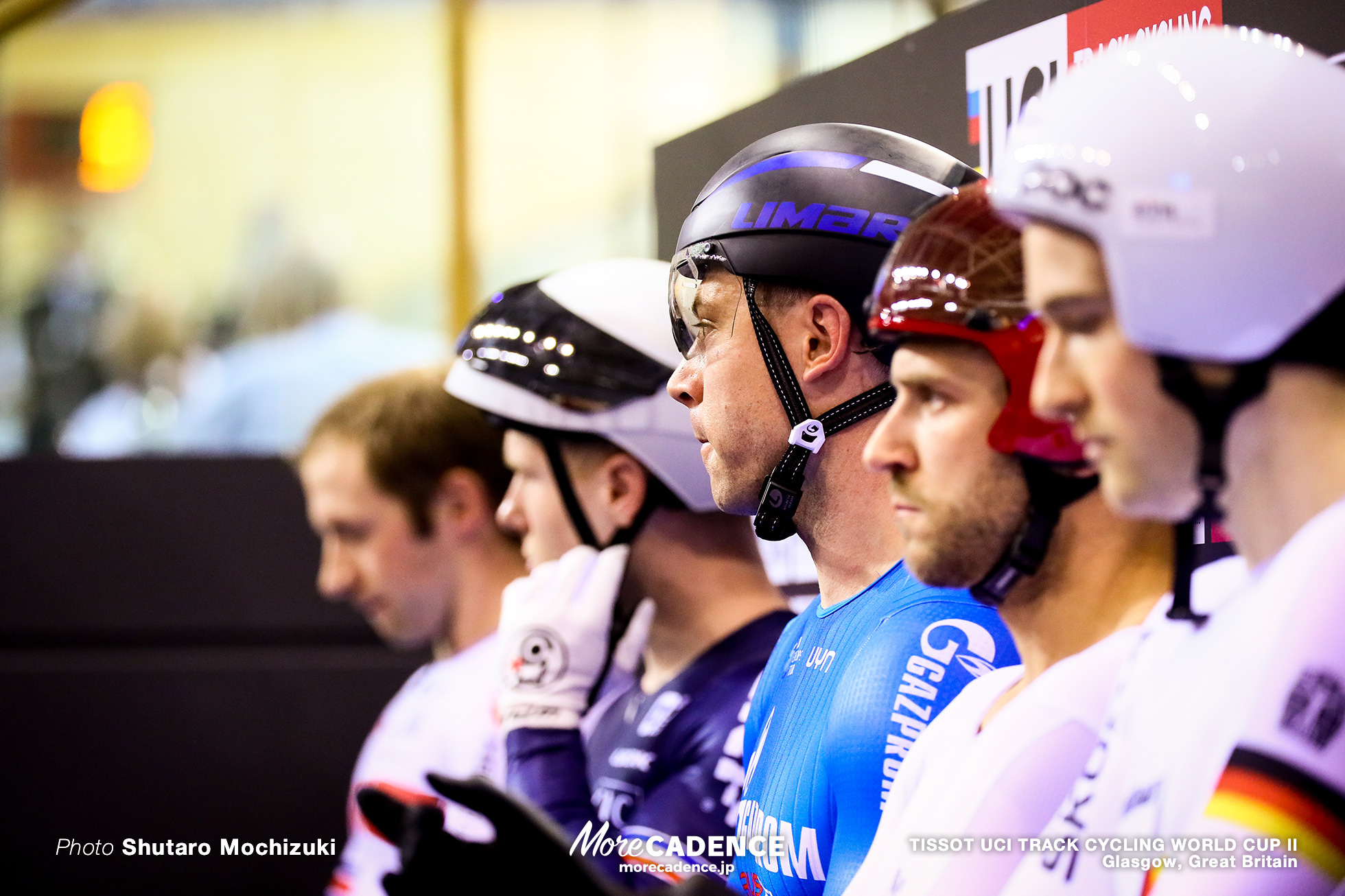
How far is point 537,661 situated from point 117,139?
4226 millimetres

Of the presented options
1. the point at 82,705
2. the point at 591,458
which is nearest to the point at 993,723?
the point at 591,458

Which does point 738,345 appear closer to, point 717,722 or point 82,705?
point 717,722

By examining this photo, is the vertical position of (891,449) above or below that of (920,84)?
below

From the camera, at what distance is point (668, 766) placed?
7.61 ft

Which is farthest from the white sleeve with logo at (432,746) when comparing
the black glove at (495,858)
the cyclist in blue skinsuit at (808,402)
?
the black glove at (495,858)

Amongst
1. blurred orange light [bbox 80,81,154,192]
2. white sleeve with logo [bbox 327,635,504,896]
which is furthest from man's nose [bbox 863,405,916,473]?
blurred orange light [bbox 80,81,154,192]

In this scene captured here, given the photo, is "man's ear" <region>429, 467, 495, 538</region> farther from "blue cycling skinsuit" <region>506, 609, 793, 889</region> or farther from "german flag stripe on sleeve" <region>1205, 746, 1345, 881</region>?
"german flag stripe on sleeve" <region>1205, 746, 1345, 881</region>

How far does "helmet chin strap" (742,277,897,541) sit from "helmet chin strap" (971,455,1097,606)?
0.51 metres

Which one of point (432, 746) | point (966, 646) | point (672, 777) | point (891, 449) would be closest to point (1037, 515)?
point (891, 449)

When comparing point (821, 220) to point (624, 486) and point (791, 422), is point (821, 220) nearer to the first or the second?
point (791, 422)

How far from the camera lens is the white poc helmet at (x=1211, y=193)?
107cm

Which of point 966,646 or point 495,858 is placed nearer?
point 495,858

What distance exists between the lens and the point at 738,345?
6.24ft

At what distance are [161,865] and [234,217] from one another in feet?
8.57
